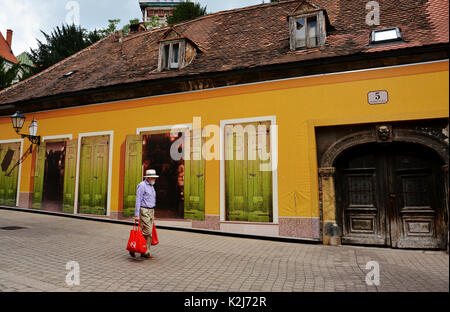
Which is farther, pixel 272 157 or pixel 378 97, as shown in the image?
pixel 272 157

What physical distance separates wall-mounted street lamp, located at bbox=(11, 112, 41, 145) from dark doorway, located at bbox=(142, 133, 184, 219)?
486cm

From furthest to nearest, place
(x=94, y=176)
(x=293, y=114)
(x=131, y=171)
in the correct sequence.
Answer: (x=94, y=176)
(x=131, y=171)
(x=293, y=114)

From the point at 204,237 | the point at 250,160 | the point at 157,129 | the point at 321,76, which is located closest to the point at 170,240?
the point at 204,237

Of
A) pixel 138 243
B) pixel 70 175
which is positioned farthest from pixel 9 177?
pixel 138 243

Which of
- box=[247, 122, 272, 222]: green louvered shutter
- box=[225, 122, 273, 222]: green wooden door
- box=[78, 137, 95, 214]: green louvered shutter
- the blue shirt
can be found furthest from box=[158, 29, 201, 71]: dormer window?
the blue shirt

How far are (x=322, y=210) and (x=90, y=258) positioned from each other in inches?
210

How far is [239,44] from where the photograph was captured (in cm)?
959

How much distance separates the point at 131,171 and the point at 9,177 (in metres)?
6.12

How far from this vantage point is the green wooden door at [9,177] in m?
11.4

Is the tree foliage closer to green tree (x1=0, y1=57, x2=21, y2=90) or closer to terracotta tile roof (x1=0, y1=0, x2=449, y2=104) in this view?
green tree (x1=0, y1=57, x2=21, y2=90)

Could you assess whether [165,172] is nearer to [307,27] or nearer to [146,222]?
[146,222]

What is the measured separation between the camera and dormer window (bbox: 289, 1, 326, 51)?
8164mm

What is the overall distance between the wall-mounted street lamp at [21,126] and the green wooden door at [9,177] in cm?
121

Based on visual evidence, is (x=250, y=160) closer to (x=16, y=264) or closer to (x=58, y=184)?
(x=16, y=264)
